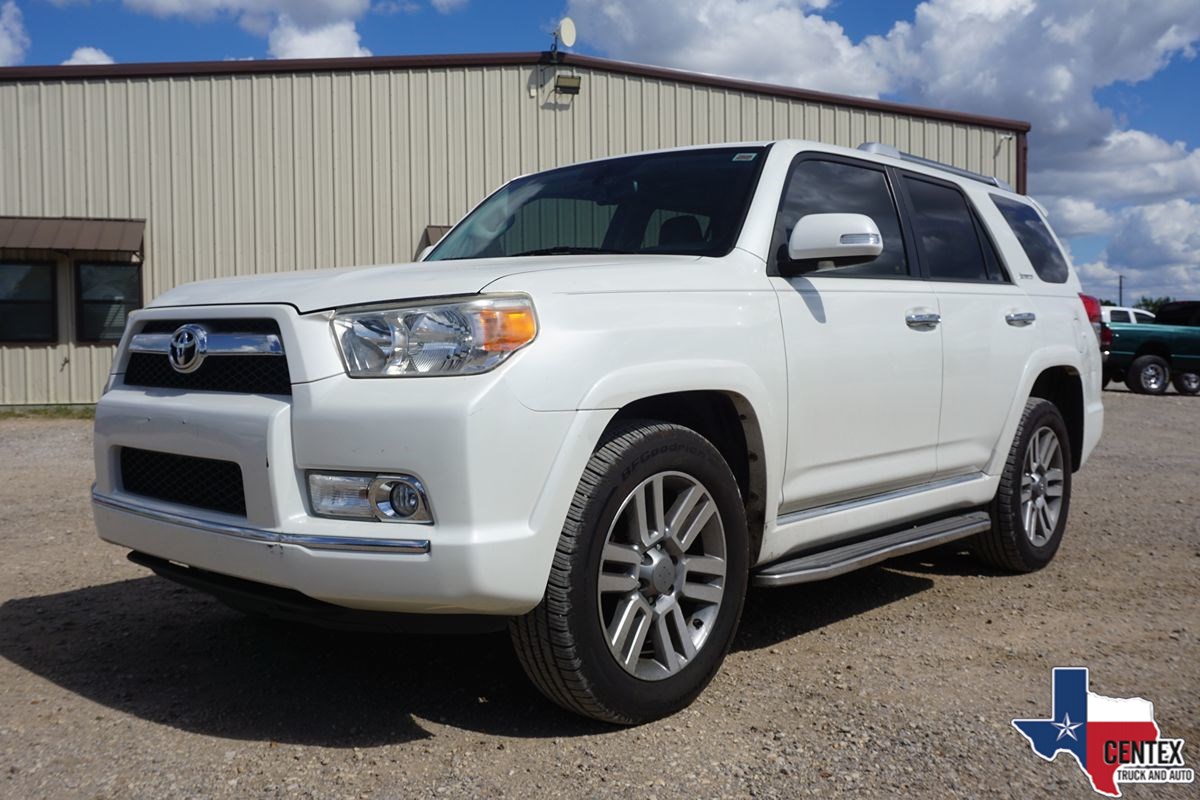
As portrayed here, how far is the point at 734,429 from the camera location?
3.54 m

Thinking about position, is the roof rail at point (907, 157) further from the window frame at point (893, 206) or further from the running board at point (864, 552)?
the running board at point (864, 552)

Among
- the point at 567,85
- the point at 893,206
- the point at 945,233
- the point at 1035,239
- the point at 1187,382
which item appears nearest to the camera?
the point at 893,206

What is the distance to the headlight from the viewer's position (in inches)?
107

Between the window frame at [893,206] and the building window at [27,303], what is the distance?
13923mm

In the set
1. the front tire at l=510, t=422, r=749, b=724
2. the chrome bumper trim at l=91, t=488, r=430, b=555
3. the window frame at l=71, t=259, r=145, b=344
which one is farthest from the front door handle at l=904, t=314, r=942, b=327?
the window frame at l=71, t=259, r=145, b=344

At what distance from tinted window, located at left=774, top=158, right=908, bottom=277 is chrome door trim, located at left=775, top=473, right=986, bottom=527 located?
2.83 feet

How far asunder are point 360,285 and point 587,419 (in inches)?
28.7

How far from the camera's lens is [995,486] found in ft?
16.0

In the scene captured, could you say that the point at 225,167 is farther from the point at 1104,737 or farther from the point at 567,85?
the point at 1104,737

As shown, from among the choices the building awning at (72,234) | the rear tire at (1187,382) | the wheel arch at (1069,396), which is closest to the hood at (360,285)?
the wheel arch at (1069,396)

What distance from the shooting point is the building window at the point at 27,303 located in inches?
595

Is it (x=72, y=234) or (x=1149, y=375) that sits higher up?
(x=72, y=234)

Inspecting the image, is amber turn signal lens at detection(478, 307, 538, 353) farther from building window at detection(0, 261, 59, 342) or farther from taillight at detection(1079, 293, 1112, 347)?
building window at detection(0, 261, 59, 342)

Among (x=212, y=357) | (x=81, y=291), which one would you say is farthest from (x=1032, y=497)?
(x=81, y=291)
